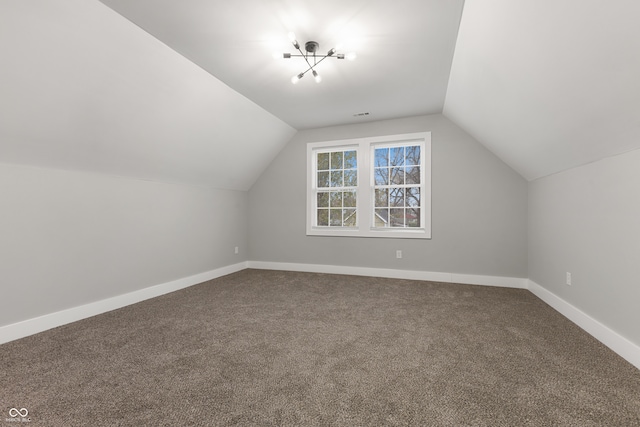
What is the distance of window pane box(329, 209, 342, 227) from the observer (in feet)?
16.3

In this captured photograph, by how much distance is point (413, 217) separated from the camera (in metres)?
4.55

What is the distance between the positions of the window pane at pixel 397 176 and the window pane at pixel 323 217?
48.5 inches

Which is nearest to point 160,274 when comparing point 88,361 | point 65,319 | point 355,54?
point 65,319

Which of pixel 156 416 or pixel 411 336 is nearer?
pixel 156 416

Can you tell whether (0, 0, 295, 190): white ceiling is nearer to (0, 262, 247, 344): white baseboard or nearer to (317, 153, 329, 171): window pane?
(0, 262, 247, 344): white baseboard

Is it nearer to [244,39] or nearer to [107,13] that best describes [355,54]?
[244,39]

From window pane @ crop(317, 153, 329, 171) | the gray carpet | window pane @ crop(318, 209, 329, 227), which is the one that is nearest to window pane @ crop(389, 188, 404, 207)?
window pane @ crop(318, 209, 329, 227)

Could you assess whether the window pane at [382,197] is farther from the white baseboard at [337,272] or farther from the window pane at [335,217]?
the white baseboard at [337,272]

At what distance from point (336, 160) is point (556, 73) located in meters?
3.35

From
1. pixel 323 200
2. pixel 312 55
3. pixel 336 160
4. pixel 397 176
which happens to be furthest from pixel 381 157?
pixel 312 55

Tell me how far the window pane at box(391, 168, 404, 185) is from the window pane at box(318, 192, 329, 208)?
1.14 meters

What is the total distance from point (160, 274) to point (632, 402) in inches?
167

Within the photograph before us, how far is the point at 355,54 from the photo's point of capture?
259cm

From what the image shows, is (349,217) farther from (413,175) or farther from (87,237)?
(87,237)
